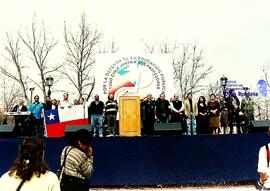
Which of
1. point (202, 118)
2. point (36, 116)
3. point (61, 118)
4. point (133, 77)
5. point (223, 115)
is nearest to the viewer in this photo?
point (61, 118)

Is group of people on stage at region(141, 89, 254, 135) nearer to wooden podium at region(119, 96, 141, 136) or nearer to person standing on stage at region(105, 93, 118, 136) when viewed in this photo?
wooden podium at region(119, 96, 141, 136)

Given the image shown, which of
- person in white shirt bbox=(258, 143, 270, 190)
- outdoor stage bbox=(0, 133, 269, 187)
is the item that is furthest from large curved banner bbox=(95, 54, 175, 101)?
person in white shirt bbox=(258, 143, 270, 190)

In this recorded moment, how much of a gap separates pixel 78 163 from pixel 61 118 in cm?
1045

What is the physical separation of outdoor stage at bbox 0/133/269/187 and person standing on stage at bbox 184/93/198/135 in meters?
2.23

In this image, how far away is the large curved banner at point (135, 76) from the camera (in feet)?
67.0

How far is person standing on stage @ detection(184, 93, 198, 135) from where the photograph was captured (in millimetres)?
17469

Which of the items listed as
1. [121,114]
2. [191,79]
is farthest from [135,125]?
[191,79]

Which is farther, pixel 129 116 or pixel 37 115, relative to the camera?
pixel 37 115

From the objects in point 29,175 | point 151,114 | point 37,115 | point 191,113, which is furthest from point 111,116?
point 29,175

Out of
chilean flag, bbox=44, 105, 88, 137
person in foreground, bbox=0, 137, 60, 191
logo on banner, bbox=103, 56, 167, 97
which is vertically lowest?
person in foreground, bbox=0, 137, 60, 191

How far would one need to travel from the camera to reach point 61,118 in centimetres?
1723

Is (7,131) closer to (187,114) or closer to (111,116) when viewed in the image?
(111,116)

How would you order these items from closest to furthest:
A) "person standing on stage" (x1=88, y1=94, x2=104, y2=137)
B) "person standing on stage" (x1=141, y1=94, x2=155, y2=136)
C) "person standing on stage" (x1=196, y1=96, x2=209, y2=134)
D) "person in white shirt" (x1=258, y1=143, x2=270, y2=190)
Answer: "person in white shirt" (x1=258, y1=143, x2=270, y2=190)
"person standing on stage" (x1=88, y1=94, x2=104, y2=137)
"person standing on stage" (x1=141, y1=94, x2=155, y2=136)
"person standing on stage" (x1=196, y1=96, x2=209, y2=134)

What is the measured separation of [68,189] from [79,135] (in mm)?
749
